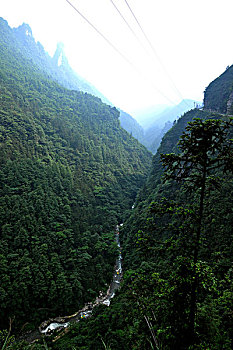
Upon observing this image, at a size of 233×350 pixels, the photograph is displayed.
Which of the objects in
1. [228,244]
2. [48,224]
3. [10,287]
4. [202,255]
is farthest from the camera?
[48,224]

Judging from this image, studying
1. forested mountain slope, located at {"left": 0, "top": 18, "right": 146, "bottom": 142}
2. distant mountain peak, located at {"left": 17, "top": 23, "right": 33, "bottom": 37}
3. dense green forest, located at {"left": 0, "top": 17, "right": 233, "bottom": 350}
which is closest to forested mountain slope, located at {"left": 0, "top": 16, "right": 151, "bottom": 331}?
dense green forest, located at {"left": 0, "top": 17, "right": 233, "bottom": 350}

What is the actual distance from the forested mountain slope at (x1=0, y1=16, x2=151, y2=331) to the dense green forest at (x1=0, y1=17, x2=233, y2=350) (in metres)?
0.20

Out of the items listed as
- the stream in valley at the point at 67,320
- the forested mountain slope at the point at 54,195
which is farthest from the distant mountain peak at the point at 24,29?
the stream in valley at the point at 67,320

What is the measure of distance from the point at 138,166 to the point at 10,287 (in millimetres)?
57276

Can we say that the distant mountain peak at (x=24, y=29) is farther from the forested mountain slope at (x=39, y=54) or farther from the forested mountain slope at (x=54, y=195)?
the forested mountain slope at (x=54, y=195)

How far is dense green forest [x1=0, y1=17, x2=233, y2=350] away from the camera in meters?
4.70

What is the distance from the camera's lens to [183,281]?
178 inches

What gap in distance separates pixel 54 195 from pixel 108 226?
13737mm

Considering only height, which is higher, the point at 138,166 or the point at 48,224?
the point at 138,166

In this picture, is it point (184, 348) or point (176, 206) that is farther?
point (176, 206)

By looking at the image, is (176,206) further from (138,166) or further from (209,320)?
(138,166)

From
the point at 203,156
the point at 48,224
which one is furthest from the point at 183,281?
the point at 48,224

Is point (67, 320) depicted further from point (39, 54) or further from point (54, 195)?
point (39, 54)

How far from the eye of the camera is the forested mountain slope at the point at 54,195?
27.6 metres
